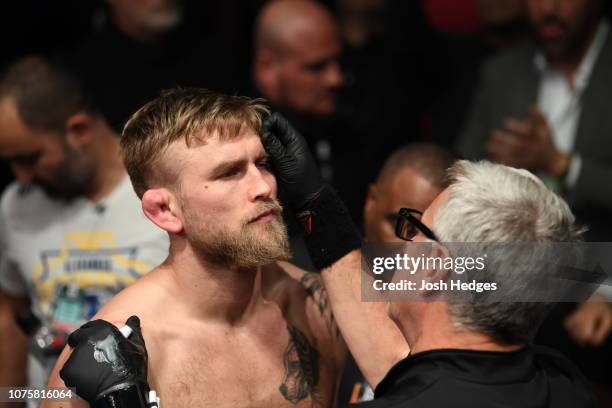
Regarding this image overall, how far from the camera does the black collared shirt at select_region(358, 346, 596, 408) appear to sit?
2246 mm

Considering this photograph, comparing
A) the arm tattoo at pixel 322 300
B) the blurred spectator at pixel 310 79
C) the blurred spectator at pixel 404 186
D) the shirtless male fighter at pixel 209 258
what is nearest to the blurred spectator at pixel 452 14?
the blurred spectator at pixel 310 79

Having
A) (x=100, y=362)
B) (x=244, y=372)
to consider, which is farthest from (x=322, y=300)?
(x=100, y=362)

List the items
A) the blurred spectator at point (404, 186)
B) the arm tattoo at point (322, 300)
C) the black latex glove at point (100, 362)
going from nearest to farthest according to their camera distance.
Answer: the black latex glove at point (100, 362)
the arm tattoo at point (322, 300)
the blurred spectator at point (404, 186)

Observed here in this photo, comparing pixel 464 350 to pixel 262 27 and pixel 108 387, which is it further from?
pixel 262 27

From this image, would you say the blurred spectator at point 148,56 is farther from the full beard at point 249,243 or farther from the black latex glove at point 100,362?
the black latex glove at point 100,362

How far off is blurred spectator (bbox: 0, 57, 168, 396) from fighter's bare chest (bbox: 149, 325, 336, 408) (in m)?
0.83

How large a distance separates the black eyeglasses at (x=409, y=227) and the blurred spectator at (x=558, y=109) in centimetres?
152

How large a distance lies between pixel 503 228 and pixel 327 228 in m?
0.59

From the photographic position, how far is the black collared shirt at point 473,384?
7.37 ft

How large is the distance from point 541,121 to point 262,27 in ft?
5.02

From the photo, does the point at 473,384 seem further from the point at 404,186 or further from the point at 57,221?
the point at 57,221

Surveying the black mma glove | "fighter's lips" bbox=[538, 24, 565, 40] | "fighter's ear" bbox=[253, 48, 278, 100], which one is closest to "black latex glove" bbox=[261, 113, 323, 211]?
Result: the black mma glove

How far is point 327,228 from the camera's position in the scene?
8.98 feet

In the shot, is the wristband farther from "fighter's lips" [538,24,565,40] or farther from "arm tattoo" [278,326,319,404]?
"fighter's lips" [538,24,565,40]
